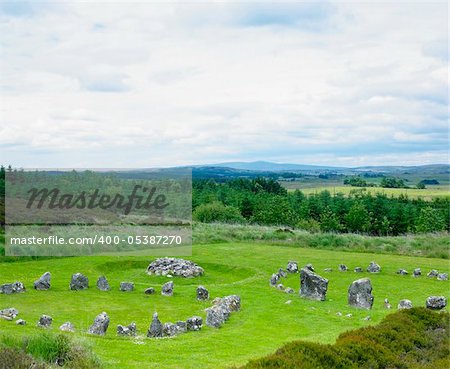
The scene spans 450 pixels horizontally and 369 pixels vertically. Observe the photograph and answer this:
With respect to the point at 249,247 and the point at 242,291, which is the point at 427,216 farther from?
the point at 242,291

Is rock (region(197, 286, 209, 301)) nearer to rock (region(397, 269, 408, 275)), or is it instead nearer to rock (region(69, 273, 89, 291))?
rock (region(69, 273, 89, 291))

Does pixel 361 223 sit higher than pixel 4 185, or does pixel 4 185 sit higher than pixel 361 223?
pixel 4 185

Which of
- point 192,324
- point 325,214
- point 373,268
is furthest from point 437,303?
point 325,214

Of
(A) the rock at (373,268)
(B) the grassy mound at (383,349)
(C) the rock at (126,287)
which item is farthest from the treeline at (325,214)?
(B) the grassy mound at (383,349)

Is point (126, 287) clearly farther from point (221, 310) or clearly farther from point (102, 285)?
point (221, 310)

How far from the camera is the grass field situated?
14719mm

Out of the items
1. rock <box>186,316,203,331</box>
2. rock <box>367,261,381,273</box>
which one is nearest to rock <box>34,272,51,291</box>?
rock <box>186,316,203,331</box>

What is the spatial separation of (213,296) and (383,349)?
409 inches

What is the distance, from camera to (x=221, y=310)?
60.6 feet

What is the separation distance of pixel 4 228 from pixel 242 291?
72.6 feet

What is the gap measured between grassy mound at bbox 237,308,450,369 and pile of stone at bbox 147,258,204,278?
13.7 meters

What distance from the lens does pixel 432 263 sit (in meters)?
32.1

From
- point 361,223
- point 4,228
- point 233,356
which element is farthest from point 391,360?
point 361,223

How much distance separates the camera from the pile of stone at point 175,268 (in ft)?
94.9
